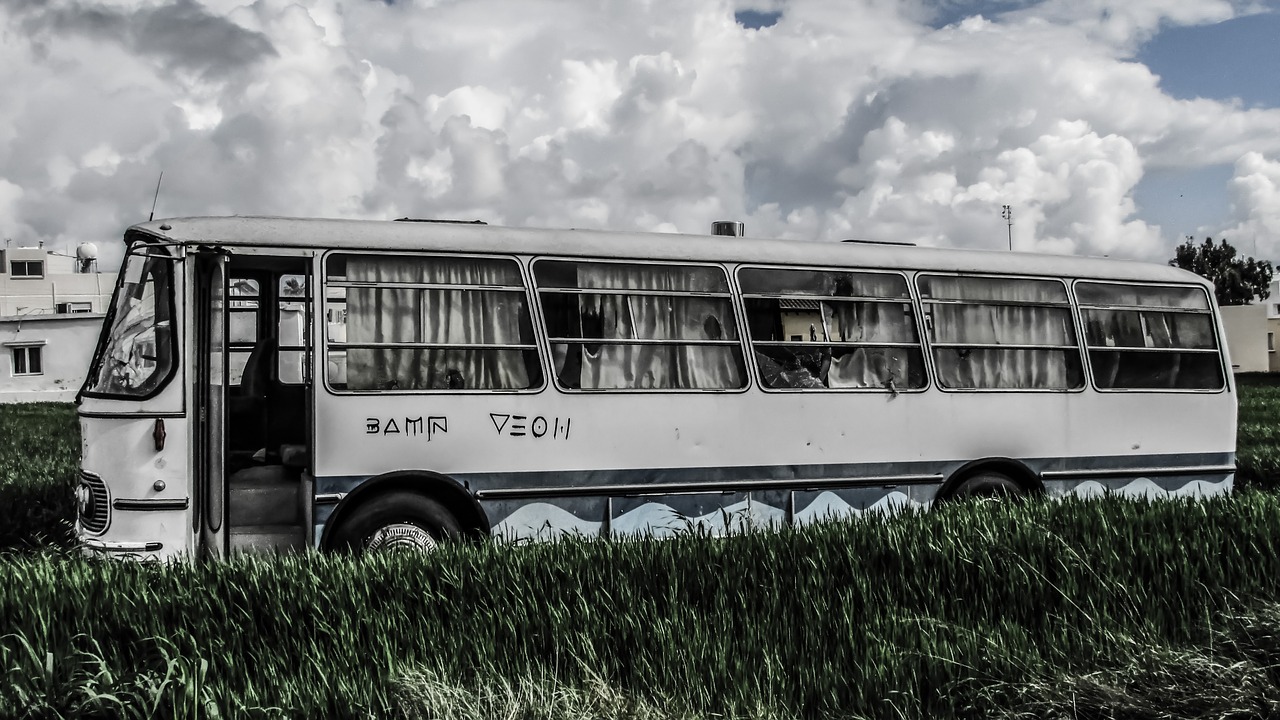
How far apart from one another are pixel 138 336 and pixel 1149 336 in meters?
8.04

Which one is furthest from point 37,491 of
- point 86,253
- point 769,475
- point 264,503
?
point 86,253

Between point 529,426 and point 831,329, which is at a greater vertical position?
point 831,329

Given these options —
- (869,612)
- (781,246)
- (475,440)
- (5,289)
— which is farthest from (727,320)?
(5,289)

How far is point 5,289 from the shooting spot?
59.7 meters

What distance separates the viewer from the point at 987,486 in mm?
9344

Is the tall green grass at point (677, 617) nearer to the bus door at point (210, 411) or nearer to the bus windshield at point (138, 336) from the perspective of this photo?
the bus door at point (210, 411)

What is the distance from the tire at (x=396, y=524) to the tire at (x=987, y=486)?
4055mm

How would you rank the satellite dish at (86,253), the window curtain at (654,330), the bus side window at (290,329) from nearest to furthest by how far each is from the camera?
the window curtain at (654,330) → the bus side window at (290,329) → the satellite dish at (86,253)

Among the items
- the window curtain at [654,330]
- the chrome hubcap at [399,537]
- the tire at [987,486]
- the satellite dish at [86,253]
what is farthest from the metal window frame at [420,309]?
the satellite dish at [86,253]

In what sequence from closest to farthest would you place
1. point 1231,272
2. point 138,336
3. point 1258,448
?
point 138,336 → point 1258,448 → point 1231,272

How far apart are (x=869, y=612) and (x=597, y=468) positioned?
268cm

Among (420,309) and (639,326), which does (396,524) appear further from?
(639,326)

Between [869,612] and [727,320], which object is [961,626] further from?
[727,320]

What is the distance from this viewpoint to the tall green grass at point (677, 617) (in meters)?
4.93
